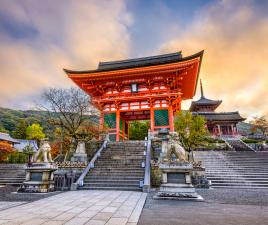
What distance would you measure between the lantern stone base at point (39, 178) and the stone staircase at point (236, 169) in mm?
8643

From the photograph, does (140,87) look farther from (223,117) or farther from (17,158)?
(223,117)

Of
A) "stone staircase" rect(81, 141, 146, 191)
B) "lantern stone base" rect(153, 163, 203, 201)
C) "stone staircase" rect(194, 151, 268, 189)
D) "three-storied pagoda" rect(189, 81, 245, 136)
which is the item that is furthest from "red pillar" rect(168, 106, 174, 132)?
"three-storied pagoda" rect(189, 81, 245, 136)

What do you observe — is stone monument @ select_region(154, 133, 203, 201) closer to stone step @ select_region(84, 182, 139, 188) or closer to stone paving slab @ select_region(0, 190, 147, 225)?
stone paving slab @ select_region(0, 190, 147, 225)

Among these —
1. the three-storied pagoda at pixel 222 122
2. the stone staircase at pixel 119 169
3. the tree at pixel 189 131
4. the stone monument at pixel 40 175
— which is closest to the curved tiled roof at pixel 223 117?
the three-storied pagoda at pixel 222 122

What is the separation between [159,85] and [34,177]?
13920 mm

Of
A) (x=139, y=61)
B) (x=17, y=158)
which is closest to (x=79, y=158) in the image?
(x=17, y=158)

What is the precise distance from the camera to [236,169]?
11930mm

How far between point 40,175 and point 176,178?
6461 millimetres

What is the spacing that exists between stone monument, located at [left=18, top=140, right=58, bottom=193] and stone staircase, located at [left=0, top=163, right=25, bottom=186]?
2.84m

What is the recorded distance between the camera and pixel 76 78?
747 inches

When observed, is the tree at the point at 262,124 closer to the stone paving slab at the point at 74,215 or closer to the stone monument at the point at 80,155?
the stone monument at the point at 80,155

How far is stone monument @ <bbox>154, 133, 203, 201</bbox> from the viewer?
6680 mm

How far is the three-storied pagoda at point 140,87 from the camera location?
56.8 ft

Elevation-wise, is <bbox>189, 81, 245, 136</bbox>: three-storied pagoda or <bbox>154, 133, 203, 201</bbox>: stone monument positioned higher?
<bbox>189, 81, 245, 136</bbox>: three-storied pagoda
